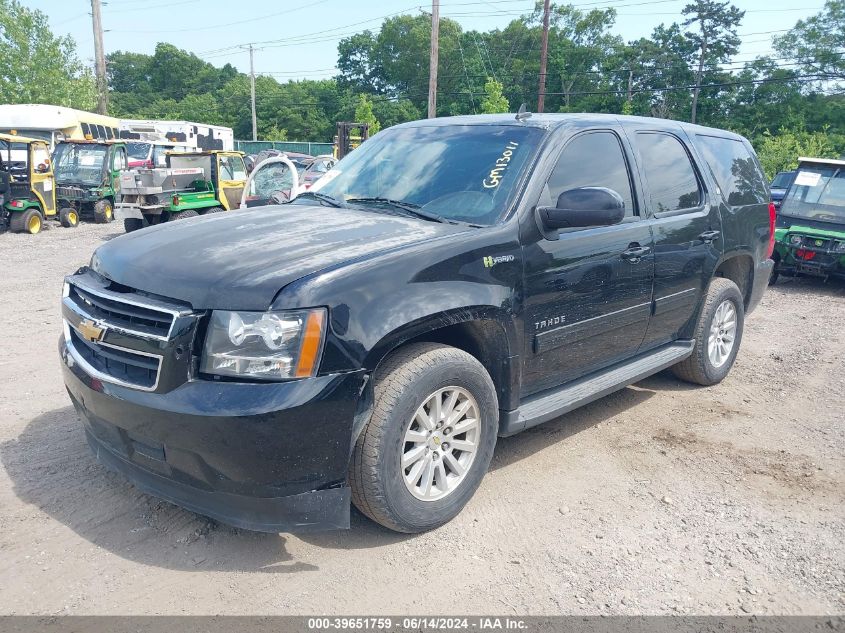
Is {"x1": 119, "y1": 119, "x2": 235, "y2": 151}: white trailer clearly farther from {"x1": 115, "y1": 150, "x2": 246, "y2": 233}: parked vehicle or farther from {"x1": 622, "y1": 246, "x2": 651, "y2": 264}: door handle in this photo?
{"x1": 622, "y1": 246, "x2": 651, "y2": 264}: door handle

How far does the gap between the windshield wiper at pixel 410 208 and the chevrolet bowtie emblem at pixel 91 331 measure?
169 cm

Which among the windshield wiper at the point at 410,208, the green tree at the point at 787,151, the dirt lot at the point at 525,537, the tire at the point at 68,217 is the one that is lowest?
the dirt lot at the point at 525,537

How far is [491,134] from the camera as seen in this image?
13.7 feet

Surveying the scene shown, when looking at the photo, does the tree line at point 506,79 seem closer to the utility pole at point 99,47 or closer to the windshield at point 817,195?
the utility pole at point 99,47

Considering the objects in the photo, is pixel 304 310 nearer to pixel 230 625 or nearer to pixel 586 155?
pixel 230 625

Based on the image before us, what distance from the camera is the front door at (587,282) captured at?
3.74 metres

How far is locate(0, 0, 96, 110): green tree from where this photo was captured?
125 ft

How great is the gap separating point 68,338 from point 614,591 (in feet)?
9.29

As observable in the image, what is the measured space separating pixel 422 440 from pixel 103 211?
16732mm

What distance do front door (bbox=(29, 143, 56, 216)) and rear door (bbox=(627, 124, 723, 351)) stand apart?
47.7ft

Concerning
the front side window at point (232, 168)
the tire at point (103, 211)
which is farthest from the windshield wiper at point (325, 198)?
the tire at point (103, 211)

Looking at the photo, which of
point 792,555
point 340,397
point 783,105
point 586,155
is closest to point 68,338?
point 340,397

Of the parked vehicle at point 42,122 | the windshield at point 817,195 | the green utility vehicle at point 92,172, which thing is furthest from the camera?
the parked vehicle at point 42,122

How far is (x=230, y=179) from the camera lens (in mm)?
15867
